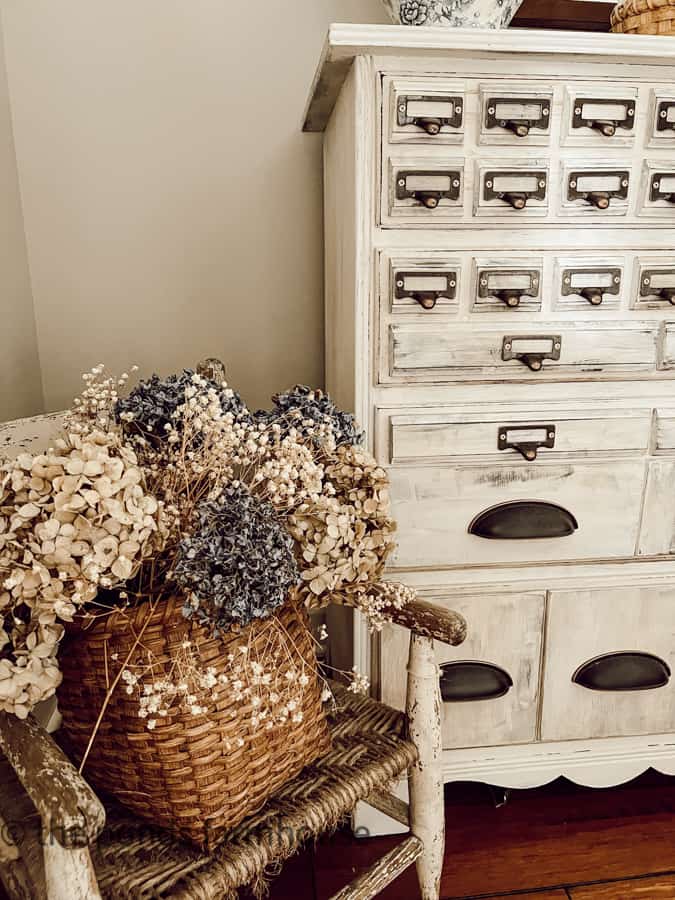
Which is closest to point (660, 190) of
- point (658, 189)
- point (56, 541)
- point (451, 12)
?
point (658, 189)

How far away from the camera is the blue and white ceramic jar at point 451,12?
115 cm

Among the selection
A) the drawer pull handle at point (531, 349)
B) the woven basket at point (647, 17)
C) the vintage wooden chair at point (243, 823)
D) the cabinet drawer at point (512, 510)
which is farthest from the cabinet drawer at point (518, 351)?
→ the woven basket at point (647, 17)

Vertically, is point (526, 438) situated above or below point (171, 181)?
below

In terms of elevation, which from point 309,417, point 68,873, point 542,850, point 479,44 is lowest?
point 542,850

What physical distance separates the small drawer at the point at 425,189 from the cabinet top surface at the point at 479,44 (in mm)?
165

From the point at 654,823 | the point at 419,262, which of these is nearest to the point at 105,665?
the point at 419,262

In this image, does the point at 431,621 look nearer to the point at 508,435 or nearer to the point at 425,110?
the point at 508,435

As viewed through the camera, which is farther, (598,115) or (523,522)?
(523,522)

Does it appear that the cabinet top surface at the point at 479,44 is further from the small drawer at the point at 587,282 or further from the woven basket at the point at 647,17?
the small drawer at the point at 587,282

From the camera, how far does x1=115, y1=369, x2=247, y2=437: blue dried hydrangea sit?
966mm

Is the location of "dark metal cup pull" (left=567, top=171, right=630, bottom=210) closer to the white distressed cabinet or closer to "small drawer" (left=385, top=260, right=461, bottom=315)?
the white distressed cabinet

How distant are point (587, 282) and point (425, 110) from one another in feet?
1.35

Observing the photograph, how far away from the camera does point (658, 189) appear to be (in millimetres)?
1199

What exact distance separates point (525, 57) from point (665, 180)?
329mm
